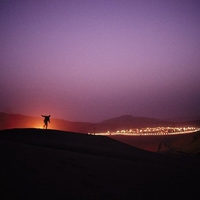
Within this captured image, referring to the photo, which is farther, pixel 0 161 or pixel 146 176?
pixel 146 176

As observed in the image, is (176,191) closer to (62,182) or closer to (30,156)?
(62,182)

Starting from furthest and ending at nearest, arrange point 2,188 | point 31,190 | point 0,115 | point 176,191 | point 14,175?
point 0,115 → point 176,191 → point 14,175 → point 31,190 → point 2,188

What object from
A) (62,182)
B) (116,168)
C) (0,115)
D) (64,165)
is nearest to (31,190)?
(62,182)

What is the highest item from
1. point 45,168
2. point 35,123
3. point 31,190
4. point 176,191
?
point 35,123

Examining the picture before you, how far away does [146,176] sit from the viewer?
309 inches

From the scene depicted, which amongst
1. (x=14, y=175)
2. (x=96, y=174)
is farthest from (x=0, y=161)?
(x=96, y=174)

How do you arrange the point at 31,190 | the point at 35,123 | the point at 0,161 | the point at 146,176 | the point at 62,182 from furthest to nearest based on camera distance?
the point at 35,123, the point at 146,176, the point at 0,161, the point at 62,182, the point at 31,190

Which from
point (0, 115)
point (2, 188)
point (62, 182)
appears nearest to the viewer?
point (2, 188)

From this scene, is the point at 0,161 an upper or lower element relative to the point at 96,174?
upper

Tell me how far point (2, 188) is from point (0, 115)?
123848 millimetres

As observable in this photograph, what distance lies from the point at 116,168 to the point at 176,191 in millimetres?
2469

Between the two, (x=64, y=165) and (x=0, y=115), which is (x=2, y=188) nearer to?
(x=64, y=165)

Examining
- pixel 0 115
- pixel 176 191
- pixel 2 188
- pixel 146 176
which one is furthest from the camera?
pixel 0 115

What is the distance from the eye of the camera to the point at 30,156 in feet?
22.8
